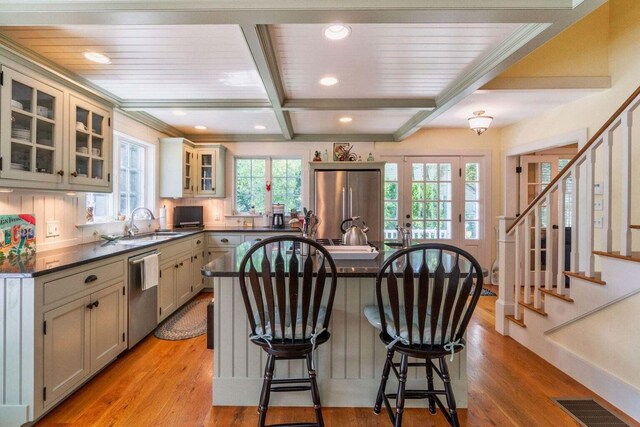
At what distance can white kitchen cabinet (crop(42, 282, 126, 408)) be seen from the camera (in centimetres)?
181

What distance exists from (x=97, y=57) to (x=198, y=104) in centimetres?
107

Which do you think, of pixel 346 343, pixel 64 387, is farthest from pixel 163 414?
pixel 346 343

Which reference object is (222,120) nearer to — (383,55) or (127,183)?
(127,183)

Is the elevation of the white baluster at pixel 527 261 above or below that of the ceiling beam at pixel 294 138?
below

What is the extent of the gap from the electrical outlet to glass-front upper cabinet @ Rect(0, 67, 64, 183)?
1.71 ft

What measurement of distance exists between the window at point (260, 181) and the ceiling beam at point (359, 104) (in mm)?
1885

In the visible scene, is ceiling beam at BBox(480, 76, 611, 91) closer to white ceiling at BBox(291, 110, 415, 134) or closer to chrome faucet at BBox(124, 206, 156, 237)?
white ceiling at BBox(291, 110, 415, 134)

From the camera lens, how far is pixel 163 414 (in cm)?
187

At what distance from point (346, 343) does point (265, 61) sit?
76.9 inches

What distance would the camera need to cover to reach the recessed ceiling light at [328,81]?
2.75 metres

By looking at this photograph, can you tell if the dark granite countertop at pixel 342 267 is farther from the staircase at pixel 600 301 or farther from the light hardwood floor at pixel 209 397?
the staircase at pixel 600 301

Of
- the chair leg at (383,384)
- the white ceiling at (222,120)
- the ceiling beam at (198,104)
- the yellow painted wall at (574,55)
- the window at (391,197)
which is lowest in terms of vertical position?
the chair leg at (383,384)

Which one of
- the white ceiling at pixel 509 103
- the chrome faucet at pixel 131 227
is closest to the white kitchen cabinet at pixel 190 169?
the chrome faucet at pixel 131 227

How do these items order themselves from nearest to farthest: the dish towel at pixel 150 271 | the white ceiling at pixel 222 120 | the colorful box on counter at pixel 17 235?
the colorful box on counter at pixel 17 235 < the dish towel at pixel 150 271 < the white ceiling at pixel 222 120
